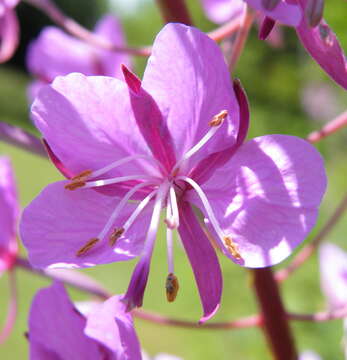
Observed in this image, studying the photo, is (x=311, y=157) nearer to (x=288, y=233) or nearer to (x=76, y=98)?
(x=288, y=233)

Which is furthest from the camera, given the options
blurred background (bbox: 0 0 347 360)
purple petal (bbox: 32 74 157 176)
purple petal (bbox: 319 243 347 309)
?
blurred background (bbox: 0 0 347 360)

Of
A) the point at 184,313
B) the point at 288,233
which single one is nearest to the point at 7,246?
the point at 288,233

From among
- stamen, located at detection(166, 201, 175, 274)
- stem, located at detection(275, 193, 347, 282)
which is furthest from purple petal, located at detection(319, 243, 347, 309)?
stamen, located at detection(166, 201, 175, 274)

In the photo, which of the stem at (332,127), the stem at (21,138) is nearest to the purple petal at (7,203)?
the stem at (21,138)

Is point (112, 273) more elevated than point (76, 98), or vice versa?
point (76, 98)

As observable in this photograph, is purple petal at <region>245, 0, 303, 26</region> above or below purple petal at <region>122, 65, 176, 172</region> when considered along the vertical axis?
above

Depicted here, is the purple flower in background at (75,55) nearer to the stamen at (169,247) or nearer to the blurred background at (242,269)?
the blurred background at (242,269)

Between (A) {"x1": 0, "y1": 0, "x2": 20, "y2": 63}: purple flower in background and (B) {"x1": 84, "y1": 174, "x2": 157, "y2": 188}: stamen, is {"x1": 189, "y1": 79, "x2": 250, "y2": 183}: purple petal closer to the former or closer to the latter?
(B) {"x1": 84, "y1": 174, "x2": 157, "y2": 188}: stamen
